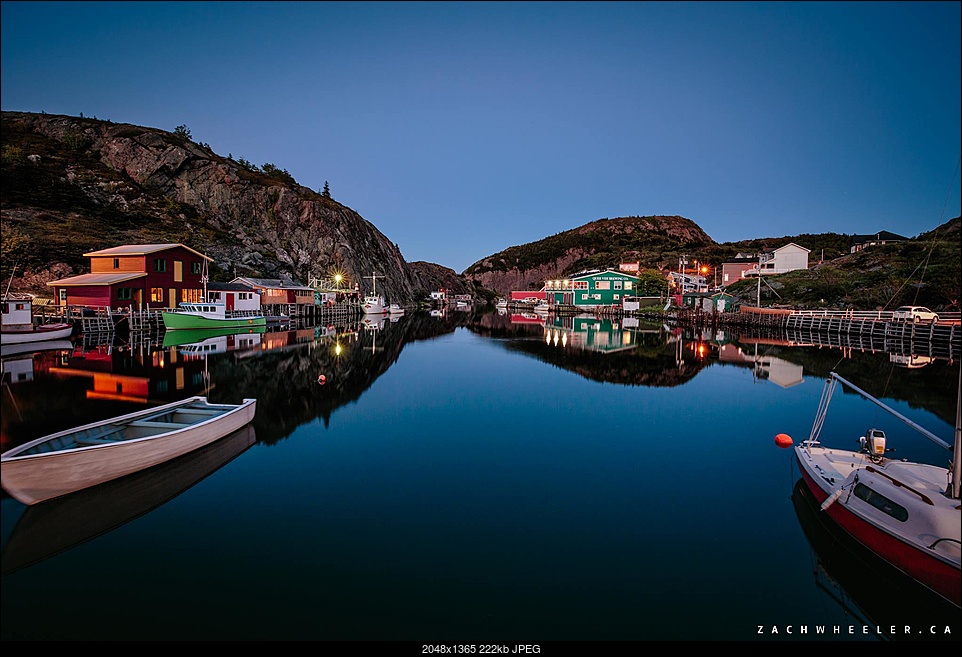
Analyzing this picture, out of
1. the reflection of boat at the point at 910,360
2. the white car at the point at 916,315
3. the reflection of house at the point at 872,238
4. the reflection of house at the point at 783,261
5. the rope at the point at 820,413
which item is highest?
the reflection of house at the point at 872,238

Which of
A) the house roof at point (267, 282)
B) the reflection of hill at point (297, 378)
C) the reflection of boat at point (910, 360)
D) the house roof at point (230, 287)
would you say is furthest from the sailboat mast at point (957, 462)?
the house roof at point (267, 282)

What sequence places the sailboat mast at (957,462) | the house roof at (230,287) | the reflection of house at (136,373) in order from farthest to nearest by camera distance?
the house roof at (230,287) < the reflection of house at (136,373) < the sailboat mast at (957,462)

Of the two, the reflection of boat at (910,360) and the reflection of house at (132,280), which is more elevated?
the reflection of house at (132,280)

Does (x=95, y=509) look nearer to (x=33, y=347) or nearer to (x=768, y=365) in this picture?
(x=33, y=347)

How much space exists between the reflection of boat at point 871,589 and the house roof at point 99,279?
5364cm

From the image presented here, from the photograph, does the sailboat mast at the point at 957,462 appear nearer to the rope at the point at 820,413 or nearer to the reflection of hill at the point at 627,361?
the rope at the point at 820,413

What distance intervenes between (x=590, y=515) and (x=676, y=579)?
2549 mm

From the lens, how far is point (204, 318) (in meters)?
48.3

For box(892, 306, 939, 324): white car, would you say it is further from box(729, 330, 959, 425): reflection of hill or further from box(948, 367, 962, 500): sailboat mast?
box(948, 367, 962, 500): sailboat mast

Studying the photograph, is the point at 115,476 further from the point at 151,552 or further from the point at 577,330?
the point at 577,330

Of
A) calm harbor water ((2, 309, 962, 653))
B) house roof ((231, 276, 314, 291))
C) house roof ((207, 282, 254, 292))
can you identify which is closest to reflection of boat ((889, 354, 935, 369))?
calm harbor water ((2, 309, 962, 653))

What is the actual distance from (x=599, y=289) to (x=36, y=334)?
87.2 metres

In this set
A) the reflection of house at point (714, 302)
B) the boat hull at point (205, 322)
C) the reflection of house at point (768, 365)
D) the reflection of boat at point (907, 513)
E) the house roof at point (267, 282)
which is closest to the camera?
the reflection of boat at point (907, 513)

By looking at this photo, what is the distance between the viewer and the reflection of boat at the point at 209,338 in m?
35.8
